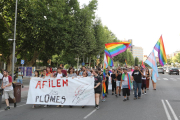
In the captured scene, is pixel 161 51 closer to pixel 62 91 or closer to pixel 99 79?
pixel 99 79

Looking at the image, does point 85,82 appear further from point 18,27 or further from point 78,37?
point 78,37

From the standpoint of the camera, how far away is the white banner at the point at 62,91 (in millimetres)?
9281

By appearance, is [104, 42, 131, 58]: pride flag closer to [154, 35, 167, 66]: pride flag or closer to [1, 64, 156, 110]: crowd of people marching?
[1, 64, 156, 110]: crowd of people marching

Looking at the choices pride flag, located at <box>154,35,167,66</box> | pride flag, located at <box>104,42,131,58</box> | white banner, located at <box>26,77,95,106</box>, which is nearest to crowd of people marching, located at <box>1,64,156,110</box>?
white banner, located at <box>26,77,95,106</box>

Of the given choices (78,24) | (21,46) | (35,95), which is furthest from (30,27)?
(35,95)

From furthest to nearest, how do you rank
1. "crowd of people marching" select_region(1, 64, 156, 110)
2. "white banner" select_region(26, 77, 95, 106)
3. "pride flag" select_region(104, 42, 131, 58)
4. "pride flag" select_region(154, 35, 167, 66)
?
"pride flag" select_region(154, 35, 167, 66) → "pride flag" select_region(104, 42, 131, 58) → "white banner" select_region(26, 77, 95, 106) → "crowd of people marching" select_region(1, 64, 156, 110)

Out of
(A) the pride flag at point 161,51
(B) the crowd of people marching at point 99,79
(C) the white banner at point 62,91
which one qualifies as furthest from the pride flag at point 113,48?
(C) the white banner at point 62,91

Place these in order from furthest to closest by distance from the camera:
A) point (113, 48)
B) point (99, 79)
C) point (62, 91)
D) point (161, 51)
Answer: point (161, 51)
point (113, 48)
point (62, 91)
point (99, 79)

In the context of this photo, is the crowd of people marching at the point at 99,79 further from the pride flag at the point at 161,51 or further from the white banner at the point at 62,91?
the pride flag at the point at 161,51

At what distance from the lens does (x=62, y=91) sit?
9.53 metres

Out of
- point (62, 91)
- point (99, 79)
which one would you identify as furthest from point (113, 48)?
point (62, 91)

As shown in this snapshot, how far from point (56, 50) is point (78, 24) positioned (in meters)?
7.89

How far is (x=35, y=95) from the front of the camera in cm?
949

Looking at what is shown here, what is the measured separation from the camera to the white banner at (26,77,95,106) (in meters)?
9.28
